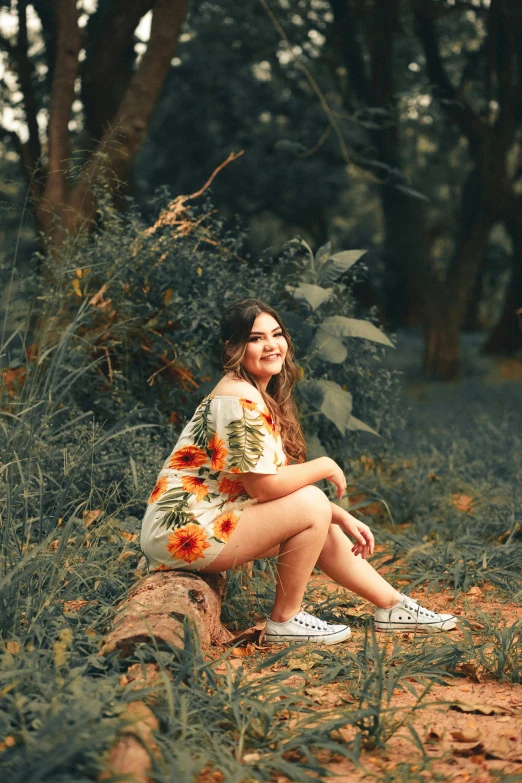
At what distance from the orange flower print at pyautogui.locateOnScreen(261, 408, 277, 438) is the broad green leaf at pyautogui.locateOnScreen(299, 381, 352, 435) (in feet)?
5.15

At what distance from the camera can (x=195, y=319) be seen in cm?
475

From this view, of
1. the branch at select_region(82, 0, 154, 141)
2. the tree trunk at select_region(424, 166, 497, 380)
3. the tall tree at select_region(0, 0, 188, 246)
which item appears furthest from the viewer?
the tree trunk at select_region(424, 166, 497, 380)

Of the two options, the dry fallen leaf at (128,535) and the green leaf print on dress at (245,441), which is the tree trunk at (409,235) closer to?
the dry fallen leaf at (128,535)

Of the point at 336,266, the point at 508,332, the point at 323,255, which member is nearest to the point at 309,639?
the point at 336,266

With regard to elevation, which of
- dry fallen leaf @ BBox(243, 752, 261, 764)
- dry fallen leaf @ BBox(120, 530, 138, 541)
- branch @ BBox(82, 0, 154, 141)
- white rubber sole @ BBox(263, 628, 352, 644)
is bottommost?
white rubber sole @ BBox(263, 628, 352, 644)

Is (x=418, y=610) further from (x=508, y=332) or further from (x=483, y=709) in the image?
(x=508, y=332)

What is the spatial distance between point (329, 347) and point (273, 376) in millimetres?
1446

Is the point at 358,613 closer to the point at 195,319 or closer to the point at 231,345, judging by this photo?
the point at 231,345

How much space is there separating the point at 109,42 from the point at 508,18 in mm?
5743

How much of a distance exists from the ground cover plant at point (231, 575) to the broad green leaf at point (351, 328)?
0.04m

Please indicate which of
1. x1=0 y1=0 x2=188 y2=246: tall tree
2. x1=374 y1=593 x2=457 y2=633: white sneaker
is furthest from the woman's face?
x1=0 y1=0 x2=188 y2=246: tall tree

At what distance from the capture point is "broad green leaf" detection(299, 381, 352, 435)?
4680mm

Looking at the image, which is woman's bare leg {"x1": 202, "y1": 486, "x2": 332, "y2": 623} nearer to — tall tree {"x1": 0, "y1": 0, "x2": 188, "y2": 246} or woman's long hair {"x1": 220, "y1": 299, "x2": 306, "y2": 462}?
woman's long hair {"x1": 220, "y1": 299, "x2": 306, "y2": 462}

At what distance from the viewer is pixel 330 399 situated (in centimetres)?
474
